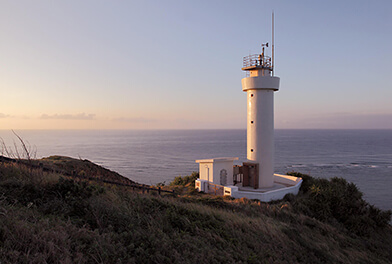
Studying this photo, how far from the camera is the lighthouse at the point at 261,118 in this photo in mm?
17266

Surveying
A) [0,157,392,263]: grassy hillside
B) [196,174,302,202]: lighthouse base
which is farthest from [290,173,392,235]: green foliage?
[0,157,392,263]: grassy hillside

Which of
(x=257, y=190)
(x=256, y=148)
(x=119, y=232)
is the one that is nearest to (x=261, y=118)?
(x=256, y=148)

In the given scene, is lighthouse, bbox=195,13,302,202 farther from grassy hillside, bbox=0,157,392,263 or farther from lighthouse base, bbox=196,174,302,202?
grassy hillside, bbox=0,157,392,263

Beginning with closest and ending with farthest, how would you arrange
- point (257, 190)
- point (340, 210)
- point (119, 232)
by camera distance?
point (119, 232), point (340, 210), point (257, 190)

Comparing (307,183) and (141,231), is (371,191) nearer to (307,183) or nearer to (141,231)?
(307,183)

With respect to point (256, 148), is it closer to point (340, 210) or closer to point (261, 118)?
point (261, 118)

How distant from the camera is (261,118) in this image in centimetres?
1739

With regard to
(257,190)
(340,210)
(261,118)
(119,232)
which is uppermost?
(261,118)

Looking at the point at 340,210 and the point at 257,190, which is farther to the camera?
the point at 257,190

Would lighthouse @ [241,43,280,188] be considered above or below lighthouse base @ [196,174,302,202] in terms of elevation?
above

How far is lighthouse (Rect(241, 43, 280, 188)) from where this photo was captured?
56.6 ft

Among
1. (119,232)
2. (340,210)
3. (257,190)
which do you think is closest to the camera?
(119,232)

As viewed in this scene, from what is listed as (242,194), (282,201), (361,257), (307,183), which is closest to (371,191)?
(307,183)

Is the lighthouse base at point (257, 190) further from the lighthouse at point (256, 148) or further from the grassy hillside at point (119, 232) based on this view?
the grassy hillside at point (119, 232)
